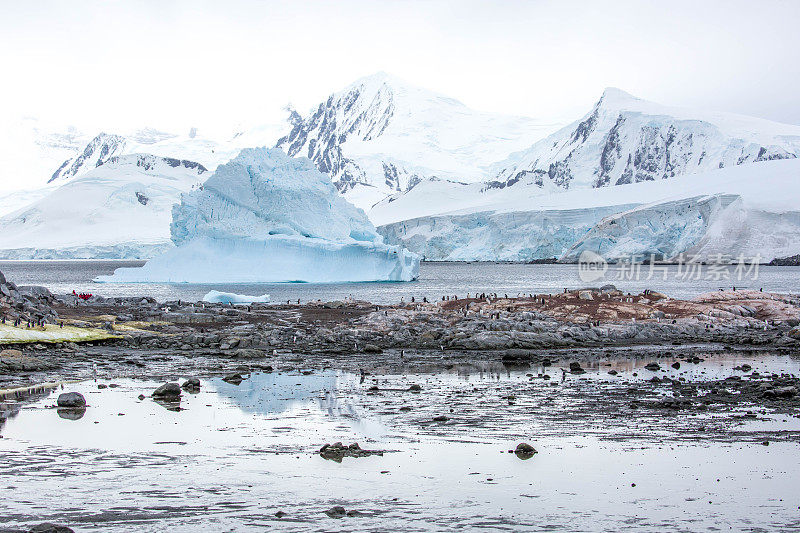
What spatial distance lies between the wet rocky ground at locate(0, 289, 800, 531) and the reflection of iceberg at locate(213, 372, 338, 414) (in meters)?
0.08

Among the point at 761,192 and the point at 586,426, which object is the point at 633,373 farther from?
the point at 761,192

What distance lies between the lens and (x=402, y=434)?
11.4 m

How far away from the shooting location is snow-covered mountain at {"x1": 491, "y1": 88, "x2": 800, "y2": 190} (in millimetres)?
128000

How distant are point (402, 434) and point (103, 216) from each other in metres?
132

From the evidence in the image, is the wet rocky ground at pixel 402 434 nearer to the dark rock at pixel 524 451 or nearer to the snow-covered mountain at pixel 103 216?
the dark rock at pixel 524 451

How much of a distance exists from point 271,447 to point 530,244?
8489 centimetres

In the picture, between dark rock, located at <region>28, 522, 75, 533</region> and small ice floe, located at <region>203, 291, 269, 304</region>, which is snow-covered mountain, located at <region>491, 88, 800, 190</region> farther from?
dark rock, located at <region>28, 522, 75, 533</region>

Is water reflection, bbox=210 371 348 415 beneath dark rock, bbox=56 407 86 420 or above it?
above

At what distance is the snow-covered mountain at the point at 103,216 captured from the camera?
126m

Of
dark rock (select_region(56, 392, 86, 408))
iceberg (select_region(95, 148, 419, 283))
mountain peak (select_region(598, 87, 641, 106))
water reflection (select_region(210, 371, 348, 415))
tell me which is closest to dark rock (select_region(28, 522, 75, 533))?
water reflection (select_region(210, 371, 348, 415))

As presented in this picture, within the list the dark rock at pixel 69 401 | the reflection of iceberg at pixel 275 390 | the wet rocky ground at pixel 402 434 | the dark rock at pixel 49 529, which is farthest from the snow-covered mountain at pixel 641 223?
the dark rock at pixel 49 529

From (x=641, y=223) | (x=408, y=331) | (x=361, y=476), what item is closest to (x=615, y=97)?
(x=641, y=223)

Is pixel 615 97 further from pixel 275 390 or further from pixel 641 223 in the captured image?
pixel 275 390

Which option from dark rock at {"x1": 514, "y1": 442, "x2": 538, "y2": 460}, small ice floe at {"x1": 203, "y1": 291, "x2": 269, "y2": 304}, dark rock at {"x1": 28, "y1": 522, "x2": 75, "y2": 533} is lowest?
dark rock at {"x1": 28, "y1": 522, "x2": 75, "y2": 533}
